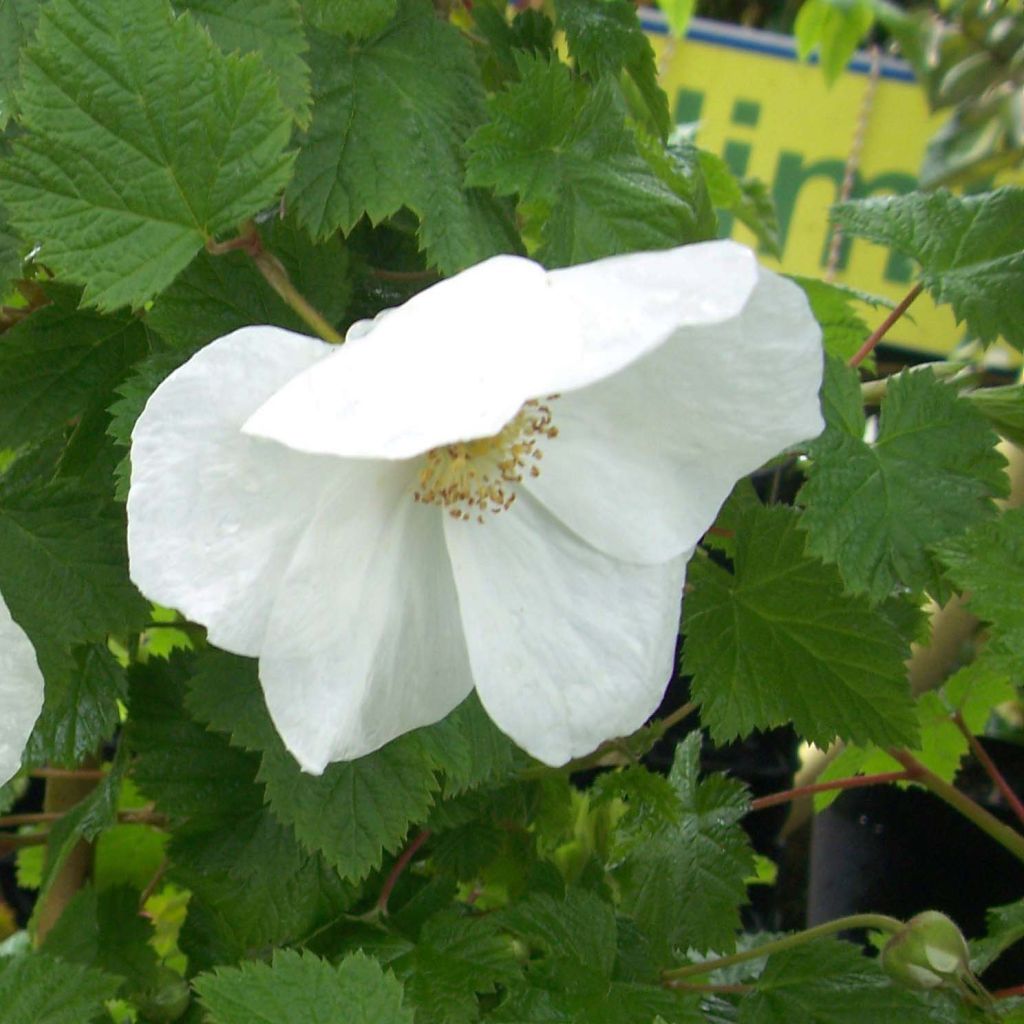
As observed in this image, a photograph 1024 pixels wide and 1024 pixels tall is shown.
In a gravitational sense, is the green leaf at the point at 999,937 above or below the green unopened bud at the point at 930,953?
below

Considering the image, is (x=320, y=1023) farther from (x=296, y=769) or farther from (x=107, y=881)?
(x=107, y=881)

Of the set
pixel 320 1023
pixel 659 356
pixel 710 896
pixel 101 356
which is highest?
pixel 659 356

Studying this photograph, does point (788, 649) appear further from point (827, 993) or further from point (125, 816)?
point (125, 816)

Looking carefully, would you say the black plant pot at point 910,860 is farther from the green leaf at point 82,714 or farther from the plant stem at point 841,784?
the green leaf at point 82,714

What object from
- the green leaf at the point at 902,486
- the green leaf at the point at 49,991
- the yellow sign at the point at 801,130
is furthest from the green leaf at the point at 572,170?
the yellow sign at the point at 801,130

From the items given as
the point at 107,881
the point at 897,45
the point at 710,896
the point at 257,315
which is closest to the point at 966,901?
the point at 710,896

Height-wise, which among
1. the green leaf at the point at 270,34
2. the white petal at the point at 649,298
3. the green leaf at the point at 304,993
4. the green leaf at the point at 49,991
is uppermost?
the green leaf at the point at 270,34
